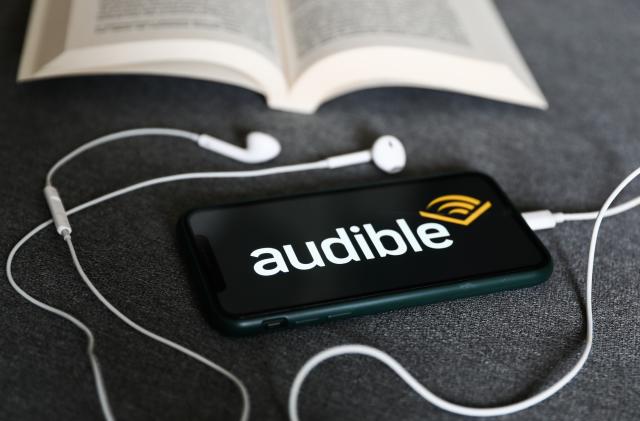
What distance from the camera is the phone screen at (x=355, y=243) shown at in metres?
0.51

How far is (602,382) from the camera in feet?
1.66

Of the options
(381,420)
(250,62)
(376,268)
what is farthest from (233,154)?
(381,420)

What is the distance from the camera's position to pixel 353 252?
544 millimetres

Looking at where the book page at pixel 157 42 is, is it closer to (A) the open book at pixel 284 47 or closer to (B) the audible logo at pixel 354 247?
(A) the open book at pixel 284 47

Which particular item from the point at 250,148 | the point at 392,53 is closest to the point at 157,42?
the point at 250,148

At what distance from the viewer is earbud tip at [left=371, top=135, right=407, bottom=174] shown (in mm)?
659

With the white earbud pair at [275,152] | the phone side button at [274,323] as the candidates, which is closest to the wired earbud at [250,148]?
the white earbud pair at [275,152]

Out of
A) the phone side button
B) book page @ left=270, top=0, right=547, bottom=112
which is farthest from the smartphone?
book page @ left=270, top=0, right=547, bottom=112

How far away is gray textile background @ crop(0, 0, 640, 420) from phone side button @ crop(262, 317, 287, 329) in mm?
17

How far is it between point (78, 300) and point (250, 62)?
0.31 metres

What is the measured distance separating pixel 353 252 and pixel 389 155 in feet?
0.50

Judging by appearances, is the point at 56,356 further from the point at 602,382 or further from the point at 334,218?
the point at 602,382

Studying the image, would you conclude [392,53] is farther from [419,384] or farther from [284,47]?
[419,384]

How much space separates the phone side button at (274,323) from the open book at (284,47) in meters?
0.31
